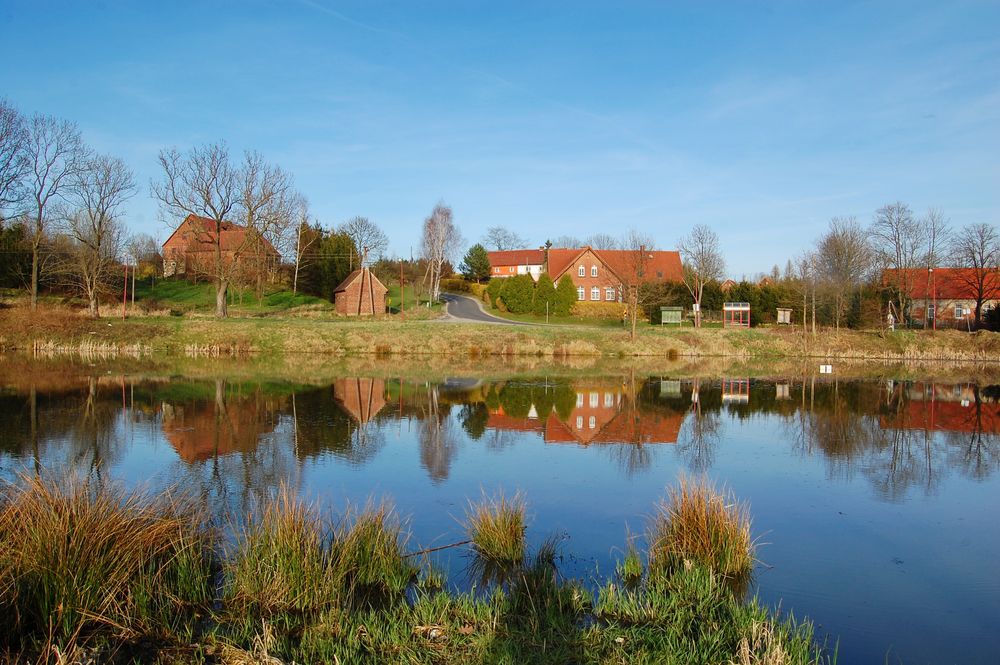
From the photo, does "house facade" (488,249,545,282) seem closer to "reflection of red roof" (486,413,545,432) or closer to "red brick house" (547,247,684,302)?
"red brick house" (547,247,684,302)

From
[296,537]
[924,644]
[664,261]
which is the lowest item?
[924,644]

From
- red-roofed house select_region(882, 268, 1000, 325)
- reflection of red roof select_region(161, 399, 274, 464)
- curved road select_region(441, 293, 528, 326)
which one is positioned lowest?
reflection of red roof select_region(161, 399, 274, 464)

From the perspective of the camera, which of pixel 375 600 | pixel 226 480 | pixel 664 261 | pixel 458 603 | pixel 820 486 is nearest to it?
pixel 458 603

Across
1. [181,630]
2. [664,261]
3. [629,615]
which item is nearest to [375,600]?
[181,630]

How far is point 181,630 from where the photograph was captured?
5906mm

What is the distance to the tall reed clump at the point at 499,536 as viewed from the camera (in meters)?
8.05

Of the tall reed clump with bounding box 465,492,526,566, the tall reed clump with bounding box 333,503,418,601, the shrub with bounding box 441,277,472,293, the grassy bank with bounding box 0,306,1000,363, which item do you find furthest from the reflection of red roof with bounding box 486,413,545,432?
the shrub with bounding box 441,277,472,293

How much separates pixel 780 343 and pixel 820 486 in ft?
111

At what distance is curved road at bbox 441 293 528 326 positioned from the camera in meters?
52.9

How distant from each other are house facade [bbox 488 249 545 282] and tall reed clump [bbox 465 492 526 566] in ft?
283

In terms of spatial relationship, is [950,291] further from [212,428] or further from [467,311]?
[212,428]

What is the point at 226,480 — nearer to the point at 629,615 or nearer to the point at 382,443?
the point at 382,443

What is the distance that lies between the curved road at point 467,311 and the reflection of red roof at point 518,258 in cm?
1687

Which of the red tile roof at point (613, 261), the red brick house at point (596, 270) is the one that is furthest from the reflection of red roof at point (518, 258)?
the red brick house at point (596, 270)
